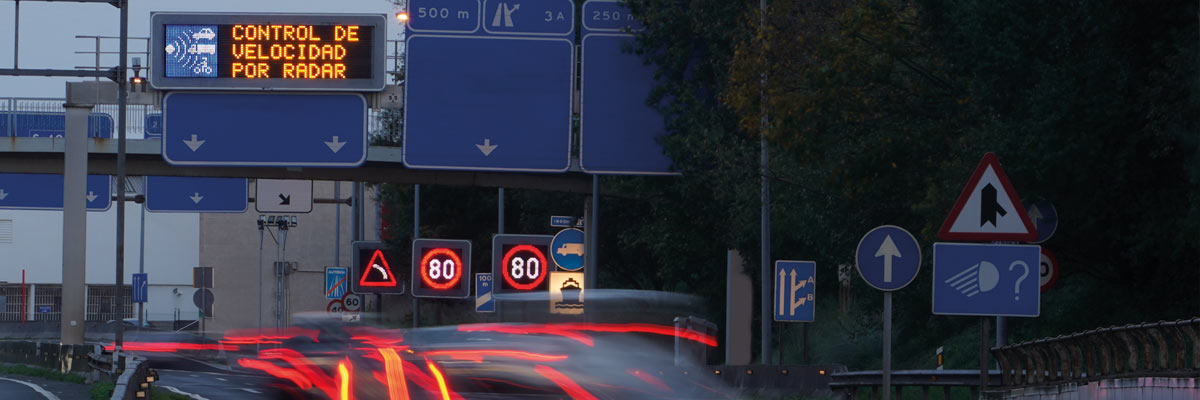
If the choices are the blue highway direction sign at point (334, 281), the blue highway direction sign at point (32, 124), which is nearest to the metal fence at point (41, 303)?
the blue highway direction sign at point (334, 281)

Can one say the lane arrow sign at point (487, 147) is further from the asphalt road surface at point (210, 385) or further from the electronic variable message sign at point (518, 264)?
the asphalt road surface at point (210, 385)

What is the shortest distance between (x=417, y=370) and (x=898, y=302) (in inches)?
738

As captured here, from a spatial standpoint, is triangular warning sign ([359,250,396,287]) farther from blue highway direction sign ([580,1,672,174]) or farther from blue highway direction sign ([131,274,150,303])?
blue highway direction sign ([131,274,150,303])

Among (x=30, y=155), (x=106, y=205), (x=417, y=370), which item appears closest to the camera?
(x=417, y=370)

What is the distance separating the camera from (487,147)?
88.0 ft

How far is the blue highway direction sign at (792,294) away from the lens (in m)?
28.0

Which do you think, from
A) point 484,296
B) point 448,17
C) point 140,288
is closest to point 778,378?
point 484,296

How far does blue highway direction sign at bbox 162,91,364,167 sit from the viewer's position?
26750 millimetres

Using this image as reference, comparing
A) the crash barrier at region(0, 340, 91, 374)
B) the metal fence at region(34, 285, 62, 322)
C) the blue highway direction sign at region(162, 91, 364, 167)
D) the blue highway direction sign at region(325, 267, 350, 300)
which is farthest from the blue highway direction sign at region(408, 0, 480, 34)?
the metal fence at region(34, 285, 62, 322)

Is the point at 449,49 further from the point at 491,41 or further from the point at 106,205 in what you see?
the point at 106,205

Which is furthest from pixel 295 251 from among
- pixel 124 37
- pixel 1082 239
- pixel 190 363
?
pixel 1082 239

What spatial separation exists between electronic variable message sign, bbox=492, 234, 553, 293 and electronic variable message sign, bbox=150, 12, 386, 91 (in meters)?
2.99

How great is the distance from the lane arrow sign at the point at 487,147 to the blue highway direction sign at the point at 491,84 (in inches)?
0.6

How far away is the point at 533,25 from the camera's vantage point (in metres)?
27.0
